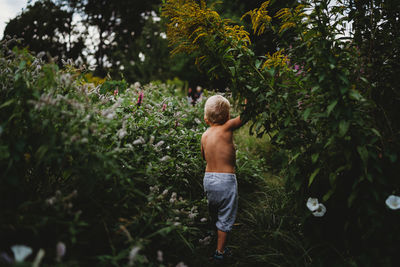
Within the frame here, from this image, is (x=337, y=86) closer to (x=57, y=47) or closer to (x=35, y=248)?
(x=35, y=248)

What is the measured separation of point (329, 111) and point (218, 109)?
1.17 metres

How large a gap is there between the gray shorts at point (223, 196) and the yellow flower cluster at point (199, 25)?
1.25 m

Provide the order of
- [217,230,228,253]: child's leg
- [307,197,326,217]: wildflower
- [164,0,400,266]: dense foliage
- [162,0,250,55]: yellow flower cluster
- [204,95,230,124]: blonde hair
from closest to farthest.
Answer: [164,0,400,266]: dense foliage < [307,197,326,217]: wildflower < [162,0,250,55]: yellow flower cluster < [217,230,228,253]: child's leg < [204,95,230,124]: blonde hair

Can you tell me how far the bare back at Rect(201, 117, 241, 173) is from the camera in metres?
2.50

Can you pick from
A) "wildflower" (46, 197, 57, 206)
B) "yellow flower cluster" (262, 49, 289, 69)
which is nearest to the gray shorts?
"yellow flower cluster" (262, 49, 289, 69)

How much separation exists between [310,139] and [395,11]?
1.18 m

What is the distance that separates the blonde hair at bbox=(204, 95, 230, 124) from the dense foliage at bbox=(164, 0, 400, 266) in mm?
373

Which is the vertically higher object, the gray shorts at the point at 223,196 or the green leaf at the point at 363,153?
the green leaf at the point at 363,153

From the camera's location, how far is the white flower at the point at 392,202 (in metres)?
1.64

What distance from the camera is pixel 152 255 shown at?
2035mm

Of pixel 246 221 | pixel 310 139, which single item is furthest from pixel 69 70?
pixel 246 221

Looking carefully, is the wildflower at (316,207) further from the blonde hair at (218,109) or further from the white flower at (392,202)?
the blonde hair at (218,109)

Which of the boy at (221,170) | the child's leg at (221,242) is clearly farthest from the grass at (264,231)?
the boy at (221,170)

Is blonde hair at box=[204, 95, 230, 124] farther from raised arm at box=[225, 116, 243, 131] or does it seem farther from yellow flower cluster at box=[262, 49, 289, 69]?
yellow flower cluster at box=[262, 49, 289, 69]
